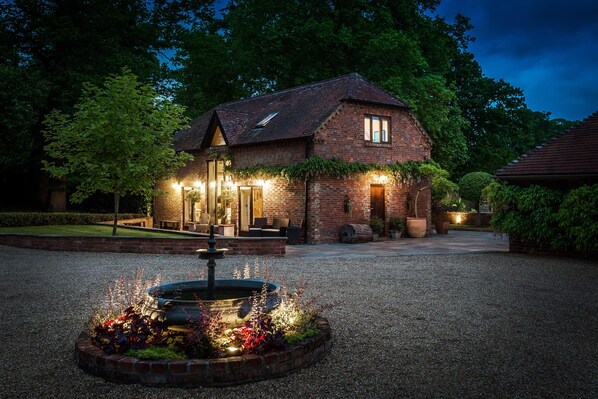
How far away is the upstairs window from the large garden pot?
12.7 feet

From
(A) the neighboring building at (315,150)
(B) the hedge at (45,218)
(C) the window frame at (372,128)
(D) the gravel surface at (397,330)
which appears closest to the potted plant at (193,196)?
(A) the neighboring building at (315,150)

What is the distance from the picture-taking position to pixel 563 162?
51.0 feet

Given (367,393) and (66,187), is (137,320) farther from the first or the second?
(66,187)

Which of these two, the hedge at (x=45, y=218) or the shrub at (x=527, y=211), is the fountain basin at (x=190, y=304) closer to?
the shrub at (x=527, y=211)

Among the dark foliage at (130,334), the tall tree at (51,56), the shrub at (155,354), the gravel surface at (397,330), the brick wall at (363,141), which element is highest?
the tall tree at (51,56)

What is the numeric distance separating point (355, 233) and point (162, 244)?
314 inches

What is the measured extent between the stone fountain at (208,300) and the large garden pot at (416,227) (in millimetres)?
16519

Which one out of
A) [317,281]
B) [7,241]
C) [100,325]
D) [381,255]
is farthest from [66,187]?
[100,325]

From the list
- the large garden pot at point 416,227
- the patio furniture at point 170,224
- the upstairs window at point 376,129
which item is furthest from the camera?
the patio furniture at point 170,224

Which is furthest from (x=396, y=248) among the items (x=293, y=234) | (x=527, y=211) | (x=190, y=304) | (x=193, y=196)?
(x=190, y=304)

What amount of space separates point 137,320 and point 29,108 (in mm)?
21129

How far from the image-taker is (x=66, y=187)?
28188 millimetres

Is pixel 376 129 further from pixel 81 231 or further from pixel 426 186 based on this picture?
pixel 81 231

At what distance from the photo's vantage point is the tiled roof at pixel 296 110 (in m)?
21.1
